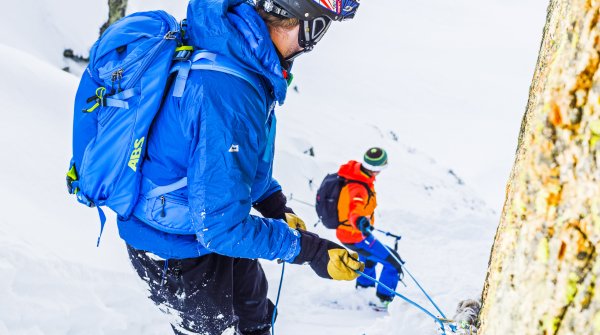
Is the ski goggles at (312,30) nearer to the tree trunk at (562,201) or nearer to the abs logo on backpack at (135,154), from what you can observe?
the abs logo on backpack at (135,154)

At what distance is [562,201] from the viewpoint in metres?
1.12

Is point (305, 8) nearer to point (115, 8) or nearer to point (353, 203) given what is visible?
point (353, 203)

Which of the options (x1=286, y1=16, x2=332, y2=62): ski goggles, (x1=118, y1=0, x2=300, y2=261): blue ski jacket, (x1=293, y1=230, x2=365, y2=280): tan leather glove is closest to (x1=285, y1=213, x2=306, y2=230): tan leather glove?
(x1=293, y1=230, x2=365, y2=280): tan leather glove

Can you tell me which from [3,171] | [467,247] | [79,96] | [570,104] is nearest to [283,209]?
[79,96]

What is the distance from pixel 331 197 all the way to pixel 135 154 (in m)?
3.53

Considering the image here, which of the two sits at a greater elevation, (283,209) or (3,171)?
(283,209)

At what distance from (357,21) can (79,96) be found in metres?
91.5

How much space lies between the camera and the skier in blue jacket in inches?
86.4

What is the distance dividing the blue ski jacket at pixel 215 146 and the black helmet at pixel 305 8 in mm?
103

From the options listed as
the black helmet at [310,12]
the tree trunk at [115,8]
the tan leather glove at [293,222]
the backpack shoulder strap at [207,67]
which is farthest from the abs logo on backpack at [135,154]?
the tree trunk at [115,8]

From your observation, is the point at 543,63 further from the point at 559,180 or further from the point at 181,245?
the point at 181,245

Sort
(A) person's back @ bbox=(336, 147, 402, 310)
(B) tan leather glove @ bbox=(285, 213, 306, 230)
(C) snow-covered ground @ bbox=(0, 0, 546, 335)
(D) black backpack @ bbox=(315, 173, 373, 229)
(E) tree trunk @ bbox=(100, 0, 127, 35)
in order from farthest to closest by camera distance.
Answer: (E) tree trunk @ bbox=(100, 0, 127, 35), (D) black backpack @ bbox=(315, 173, 373, 229), (A) person's back @ bbox=(336, 147, 402, 310), (C) snow-covered ground @ bbox=(0, 0, 546, 335), (B) tan leather glove @ bbox=(285, 213, 306, 230)

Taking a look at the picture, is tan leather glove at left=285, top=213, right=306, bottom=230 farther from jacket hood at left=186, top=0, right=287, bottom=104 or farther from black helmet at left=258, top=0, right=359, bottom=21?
black helmet at left=258, top=0, right=359, bottom=21

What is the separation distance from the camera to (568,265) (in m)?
1.11
